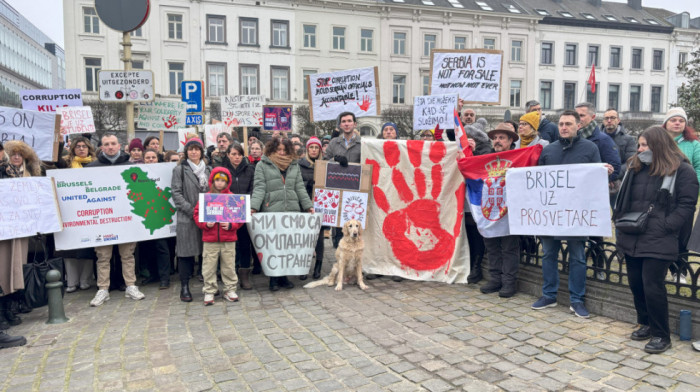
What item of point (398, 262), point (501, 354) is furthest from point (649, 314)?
point (398, 262)

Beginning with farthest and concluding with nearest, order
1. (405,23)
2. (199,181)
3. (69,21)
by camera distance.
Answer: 1. (405,23)
2. (69,21)
3. (199,181)

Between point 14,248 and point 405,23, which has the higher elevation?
point 405,23

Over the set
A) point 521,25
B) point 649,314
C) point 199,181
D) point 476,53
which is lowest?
point 649,314

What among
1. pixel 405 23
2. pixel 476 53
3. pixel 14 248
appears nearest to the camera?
pixel 14 248

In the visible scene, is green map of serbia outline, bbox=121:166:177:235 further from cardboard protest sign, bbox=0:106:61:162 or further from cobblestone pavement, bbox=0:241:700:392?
cardboard protest sign, bbox=0:106:61:162

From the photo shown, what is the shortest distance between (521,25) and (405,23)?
10900 millimetres

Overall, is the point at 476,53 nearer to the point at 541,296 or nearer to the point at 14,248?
the point at 541,296

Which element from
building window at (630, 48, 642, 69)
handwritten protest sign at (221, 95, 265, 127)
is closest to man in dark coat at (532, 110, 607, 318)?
handwritten protest sign at (221, 95, 265, 127)

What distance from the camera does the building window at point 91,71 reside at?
33.6 meters

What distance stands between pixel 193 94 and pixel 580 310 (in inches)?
421

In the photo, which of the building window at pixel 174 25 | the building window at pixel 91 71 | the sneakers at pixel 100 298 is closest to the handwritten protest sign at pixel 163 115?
the sneakers at pixel 100 298

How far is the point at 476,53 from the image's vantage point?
27.9ft

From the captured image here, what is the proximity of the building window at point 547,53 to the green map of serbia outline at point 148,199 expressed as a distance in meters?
44.5

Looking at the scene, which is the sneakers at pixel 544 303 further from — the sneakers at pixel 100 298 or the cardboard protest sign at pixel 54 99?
the cardboard protest sign at pixel 54 99
